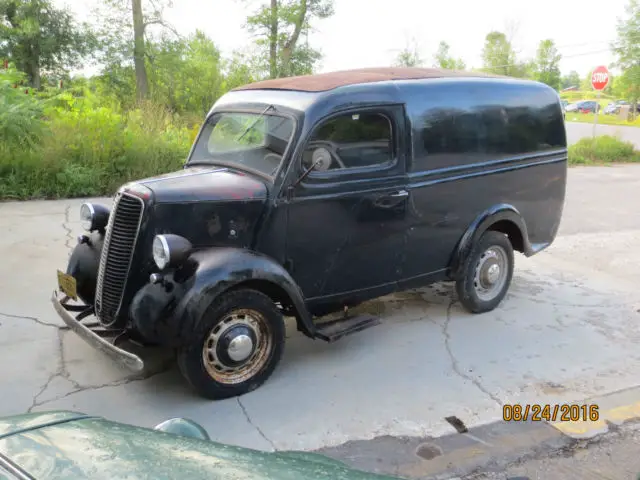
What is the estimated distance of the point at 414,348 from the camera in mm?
4770

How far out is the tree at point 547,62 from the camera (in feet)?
150

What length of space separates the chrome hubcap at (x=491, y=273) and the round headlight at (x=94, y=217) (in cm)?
325

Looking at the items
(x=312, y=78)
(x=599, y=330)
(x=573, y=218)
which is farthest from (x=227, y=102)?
(x=573, y=218)

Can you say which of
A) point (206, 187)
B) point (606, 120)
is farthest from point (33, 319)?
point (606, 120)

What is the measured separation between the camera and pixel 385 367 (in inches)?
174

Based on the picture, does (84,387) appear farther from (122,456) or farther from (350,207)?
(122,456)

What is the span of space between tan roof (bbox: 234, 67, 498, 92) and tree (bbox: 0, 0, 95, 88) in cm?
1482

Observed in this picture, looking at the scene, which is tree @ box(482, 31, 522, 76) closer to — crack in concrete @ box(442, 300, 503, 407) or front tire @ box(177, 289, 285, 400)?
crack in concrete @ box(442, 300, 503, 407)

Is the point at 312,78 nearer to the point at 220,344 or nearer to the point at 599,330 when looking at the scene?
the point at 220,344

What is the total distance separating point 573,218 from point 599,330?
494cm

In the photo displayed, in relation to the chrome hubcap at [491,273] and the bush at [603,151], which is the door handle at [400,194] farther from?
the bush at [603,151]
